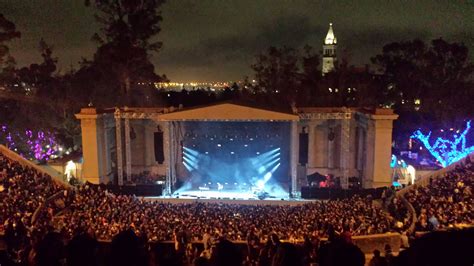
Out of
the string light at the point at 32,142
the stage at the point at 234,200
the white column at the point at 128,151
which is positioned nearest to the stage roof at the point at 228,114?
the white column at the point at 128,151

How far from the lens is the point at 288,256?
334 cm

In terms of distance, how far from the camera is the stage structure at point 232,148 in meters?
26.7

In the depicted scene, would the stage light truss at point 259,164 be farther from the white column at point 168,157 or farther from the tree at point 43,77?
the tree at point 43,77

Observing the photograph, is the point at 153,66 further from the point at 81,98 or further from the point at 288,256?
the point at 288,256

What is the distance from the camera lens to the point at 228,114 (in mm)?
26078

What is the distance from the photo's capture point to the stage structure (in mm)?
26672

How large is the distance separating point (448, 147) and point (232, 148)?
580 inches

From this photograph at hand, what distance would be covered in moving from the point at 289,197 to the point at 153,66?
1870 centimetres

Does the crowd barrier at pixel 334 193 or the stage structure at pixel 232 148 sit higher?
the stage structure at pixel 232 148

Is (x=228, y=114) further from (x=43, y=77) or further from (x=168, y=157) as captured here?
(x=43, y=77)

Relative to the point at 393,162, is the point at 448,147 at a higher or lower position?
higher

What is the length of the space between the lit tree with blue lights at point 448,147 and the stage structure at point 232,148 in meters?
5.06

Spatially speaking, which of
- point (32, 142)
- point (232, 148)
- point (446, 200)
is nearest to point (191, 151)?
point (232, 148)

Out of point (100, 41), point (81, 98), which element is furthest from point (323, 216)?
point (100, 41)
